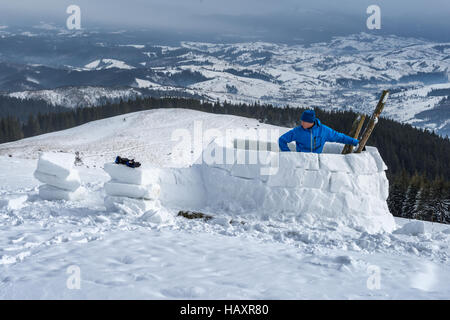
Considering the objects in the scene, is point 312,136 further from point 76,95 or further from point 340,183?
point 76,95

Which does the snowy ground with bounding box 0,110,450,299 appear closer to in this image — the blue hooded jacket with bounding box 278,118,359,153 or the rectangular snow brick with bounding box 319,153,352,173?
the rectangular snow brick with bounding box 319,153,352,173

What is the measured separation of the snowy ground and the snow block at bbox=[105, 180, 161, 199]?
53 centimetres

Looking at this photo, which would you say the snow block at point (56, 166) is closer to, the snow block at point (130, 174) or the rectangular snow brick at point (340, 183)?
the snow block at point (130, 174)

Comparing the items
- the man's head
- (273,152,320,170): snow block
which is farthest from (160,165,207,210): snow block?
the man's head

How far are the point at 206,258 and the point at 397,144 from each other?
2393 inches

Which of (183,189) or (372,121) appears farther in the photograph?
(183,189)

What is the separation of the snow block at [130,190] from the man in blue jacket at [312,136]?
283cm

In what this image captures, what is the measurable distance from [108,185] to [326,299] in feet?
15.7

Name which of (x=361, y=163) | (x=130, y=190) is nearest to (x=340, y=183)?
(x=361, y=163)

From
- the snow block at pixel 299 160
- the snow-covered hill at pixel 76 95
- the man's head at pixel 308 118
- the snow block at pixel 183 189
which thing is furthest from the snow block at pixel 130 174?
the snow-covered hill at pixel 76 95

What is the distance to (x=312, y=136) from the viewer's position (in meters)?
7.91
